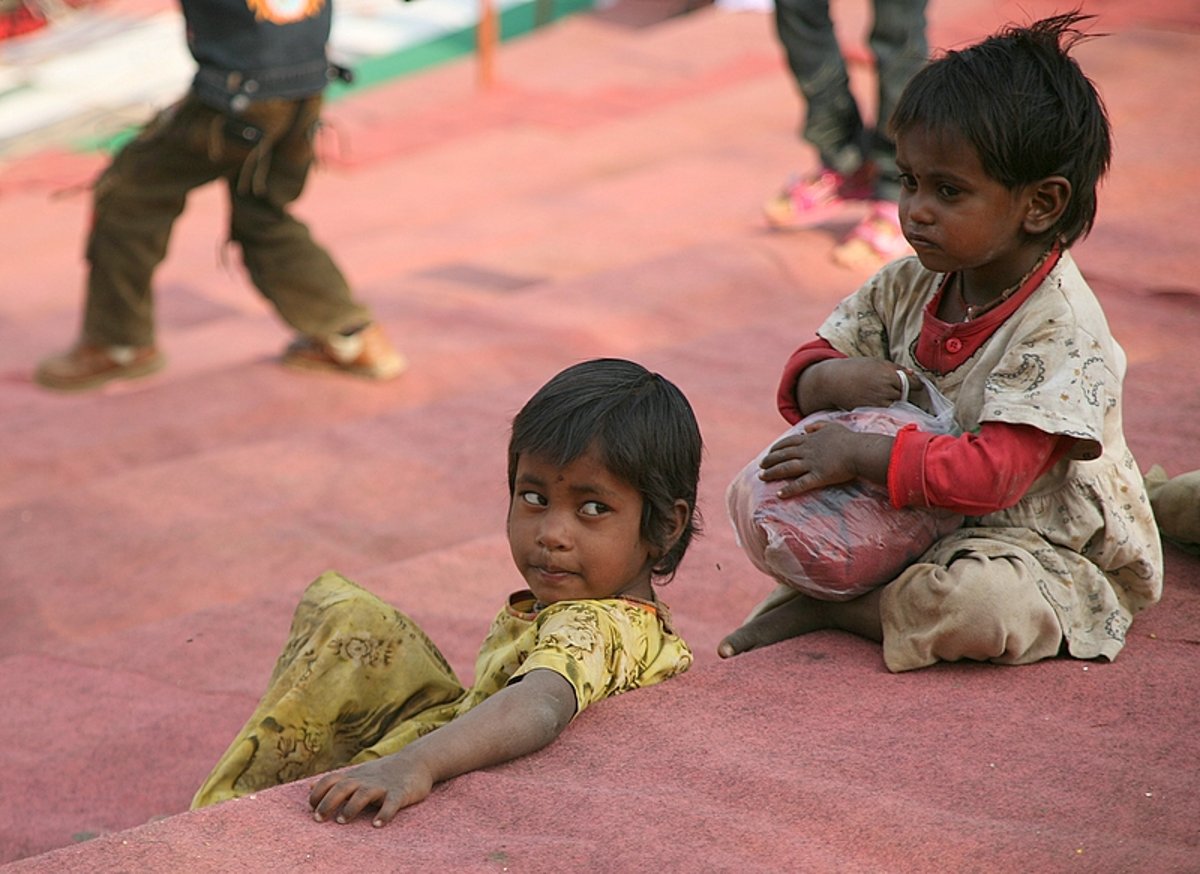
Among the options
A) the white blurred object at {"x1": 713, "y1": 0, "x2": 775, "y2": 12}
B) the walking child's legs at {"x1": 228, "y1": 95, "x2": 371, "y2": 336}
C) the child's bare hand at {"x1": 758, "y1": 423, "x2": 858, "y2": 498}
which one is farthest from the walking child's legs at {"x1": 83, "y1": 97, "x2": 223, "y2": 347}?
the white blurred object at {"x1": 713, "y1": 0, "x2": 775, "y2": 12}

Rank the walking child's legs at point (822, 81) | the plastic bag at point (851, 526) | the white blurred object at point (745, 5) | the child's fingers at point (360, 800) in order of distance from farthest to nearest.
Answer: the white blurred object at point (745, 5) → the walking child's legs at point (822, 81) → the plastic bag at point (851, 526) → the child's fingers at point (360, 800)

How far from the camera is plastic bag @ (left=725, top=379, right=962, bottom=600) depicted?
238 centimetres

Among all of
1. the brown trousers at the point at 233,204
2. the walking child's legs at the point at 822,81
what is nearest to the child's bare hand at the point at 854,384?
the brown trousers at the point at 233,204

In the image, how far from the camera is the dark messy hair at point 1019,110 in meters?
2.27

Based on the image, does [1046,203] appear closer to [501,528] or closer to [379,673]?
[379,673]

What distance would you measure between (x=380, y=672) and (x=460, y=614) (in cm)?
78

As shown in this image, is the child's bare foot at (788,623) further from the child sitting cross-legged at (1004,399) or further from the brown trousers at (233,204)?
the brown trousers at (233,204)

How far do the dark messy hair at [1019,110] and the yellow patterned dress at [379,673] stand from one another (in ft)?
2.82

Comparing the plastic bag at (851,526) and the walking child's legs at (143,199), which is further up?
the plastic bag at (851,526)

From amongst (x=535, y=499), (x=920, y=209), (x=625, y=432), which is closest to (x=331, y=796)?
(x=535, y=499)

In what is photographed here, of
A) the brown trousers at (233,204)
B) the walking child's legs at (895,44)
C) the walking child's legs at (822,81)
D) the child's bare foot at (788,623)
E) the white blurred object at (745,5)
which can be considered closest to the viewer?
the child's bare foot at (788,623)

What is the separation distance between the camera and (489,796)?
201 centimetres

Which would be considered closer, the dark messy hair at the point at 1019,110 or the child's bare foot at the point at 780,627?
the dark messy hair at the point at 1019,110

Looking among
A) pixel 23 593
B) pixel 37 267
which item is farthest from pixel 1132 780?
pixel 37 267
